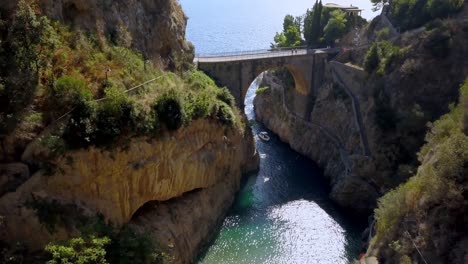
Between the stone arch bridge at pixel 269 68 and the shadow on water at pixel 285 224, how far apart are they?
11.2 m

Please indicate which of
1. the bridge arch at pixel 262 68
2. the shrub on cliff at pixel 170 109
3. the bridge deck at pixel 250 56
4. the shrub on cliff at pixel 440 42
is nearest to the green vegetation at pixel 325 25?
the bridge deck at pixel 250 56

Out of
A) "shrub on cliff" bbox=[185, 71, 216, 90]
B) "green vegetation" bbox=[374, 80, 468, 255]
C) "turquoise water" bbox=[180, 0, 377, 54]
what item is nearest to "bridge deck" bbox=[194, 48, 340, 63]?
"shrub on cliff" bbox=[185, 71, 216, 90]

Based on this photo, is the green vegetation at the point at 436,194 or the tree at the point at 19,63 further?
the green vegetation at the point at 436,194

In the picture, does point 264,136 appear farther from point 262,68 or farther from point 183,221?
point 183,221

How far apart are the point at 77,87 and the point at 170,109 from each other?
→ 717 cm

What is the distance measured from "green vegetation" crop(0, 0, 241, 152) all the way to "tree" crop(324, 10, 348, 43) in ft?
130

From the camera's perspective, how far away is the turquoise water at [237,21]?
353 feet

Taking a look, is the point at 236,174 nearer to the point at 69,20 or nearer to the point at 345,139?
the point at 345,139

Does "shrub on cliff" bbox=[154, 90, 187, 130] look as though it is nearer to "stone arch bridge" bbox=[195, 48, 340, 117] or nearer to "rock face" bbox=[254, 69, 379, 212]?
"stone arch bridge" bbox=[195, 48, 340, 117]

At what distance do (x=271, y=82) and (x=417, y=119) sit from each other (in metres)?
28.9

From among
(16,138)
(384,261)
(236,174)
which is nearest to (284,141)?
(236,174)

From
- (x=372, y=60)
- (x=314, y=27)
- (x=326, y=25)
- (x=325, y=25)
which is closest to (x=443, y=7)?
(x=372, y=60)

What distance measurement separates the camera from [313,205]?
139ft

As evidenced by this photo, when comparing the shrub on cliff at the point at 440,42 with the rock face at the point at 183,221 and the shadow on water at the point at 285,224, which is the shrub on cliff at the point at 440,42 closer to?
the shadow on water at the point at 285,224
